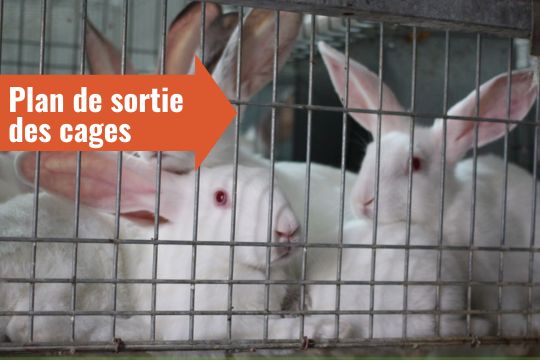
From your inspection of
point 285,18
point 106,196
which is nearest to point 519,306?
point 285,18

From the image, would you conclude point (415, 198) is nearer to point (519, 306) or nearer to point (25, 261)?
point (519, 306)

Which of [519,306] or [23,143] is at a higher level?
[23,143]

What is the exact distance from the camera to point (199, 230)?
1.57 m

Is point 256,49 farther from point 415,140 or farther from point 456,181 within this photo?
point 456,181

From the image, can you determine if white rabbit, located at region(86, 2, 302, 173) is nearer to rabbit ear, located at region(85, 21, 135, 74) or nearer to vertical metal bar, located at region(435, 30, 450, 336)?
rabbit ear, located at region(85, 21, 135, 74)

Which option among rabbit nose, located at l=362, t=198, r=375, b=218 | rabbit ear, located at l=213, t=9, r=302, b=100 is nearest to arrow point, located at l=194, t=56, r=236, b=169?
rabbit ear, located at l=213, t=9, r=302, b=100

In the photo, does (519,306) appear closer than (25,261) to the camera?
No

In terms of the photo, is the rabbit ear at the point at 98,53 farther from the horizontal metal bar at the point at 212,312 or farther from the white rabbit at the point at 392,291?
the horizontal metal bar at the point at 212,312

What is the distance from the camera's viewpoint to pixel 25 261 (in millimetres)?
1439

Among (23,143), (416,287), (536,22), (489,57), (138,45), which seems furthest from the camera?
(138,45)

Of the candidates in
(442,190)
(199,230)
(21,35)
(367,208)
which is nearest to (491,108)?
(367,208)

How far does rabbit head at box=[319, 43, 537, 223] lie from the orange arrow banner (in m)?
0.57

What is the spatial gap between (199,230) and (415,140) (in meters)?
0.68

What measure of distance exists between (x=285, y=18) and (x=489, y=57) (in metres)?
1.32
